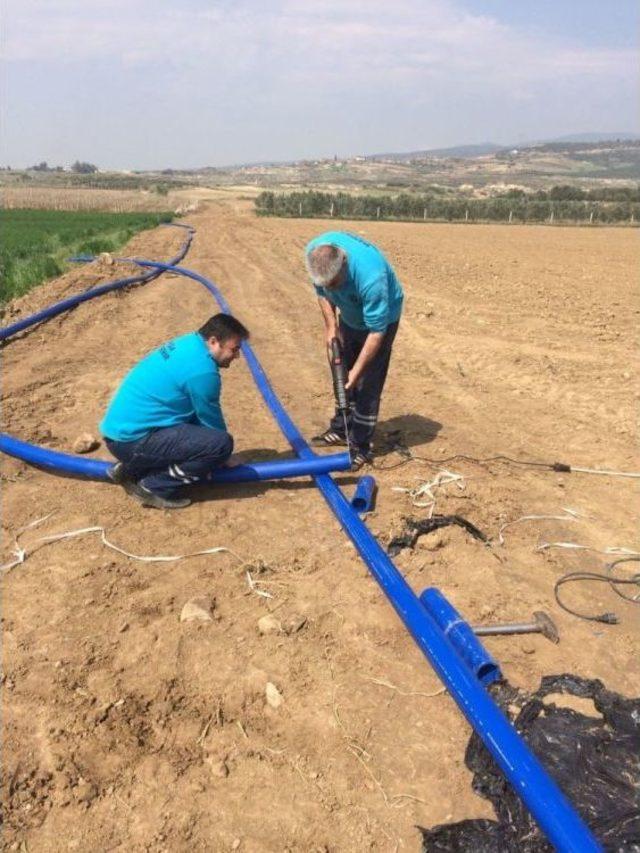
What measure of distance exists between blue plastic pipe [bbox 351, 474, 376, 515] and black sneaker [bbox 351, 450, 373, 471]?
1.34ft

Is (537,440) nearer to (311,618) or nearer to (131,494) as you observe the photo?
(311,618)

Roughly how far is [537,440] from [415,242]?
18.4 m

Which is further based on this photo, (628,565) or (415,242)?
(415,242)

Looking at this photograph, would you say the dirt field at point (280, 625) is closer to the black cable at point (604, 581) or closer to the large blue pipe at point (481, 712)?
the black cable at point (604, 581)

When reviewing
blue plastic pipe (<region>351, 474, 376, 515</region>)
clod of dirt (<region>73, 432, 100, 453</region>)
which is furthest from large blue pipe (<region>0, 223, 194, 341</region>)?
blue plastic pipe (<region>351, 474, 376, 515</region>)

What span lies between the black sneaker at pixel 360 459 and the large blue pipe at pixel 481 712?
0.79 metres

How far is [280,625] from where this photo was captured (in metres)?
3.25

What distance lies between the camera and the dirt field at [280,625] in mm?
2385

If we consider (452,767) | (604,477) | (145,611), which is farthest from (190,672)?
(604,477)

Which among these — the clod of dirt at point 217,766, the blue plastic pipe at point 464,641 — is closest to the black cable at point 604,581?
the blue plastic pipe at point 464,641

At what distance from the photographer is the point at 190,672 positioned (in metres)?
2.96

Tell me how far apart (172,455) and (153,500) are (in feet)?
1.37

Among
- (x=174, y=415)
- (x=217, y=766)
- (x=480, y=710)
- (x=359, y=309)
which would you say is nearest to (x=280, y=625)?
(x=217, y=766)

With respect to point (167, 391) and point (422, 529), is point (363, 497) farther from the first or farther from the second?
point (167, 391)
